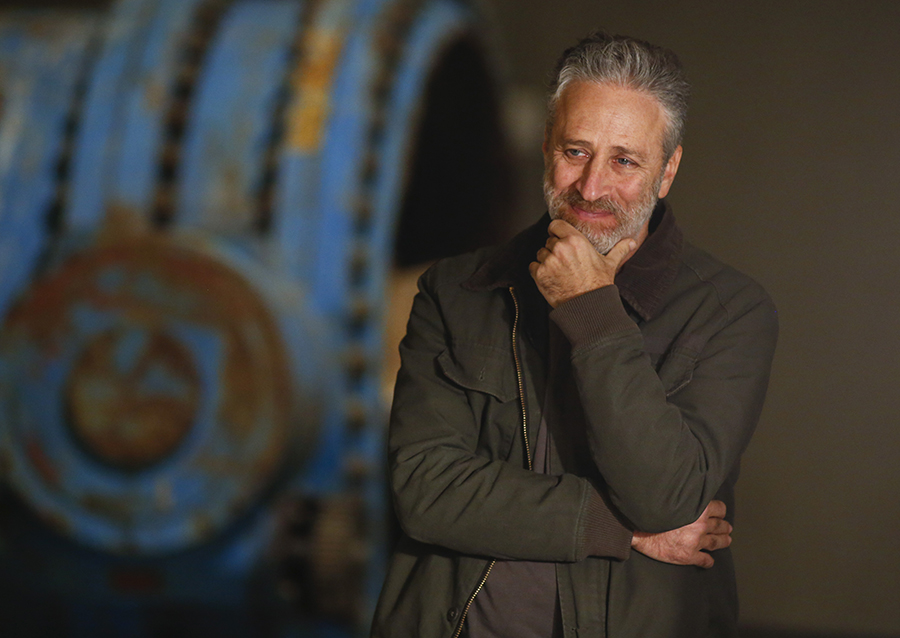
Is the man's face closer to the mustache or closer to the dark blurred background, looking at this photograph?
the mustache

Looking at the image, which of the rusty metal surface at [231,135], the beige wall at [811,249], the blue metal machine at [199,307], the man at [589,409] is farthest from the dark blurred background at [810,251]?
the man at [589,409]

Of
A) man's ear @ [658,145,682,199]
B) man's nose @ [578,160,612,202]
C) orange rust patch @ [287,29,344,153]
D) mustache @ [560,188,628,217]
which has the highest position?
orange rust patch @ [287,29,344,153]

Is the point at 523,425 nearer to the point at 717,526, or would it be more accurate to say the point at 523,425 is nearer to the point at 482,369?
the point at 482,369

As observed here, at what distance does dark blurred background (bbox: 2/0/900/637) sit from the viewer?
1812 millimetres

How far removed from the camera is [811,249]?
190 cm

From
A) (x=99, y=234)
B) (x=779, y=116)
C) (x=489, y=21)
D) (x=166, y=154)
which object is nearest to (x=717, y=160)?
(x=779, y=116)

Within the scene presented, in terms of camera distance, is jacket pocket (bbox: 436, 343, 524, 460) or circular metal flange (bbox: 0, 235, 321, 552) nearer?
jacket pocket (bbox: 436, 343, 524, 460)

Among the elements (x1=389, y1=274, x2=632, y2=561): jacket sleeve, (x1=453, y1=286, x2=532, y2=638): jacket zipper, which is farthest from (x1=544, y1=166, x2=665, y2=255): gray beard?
(x1=389, y1=274, x2=632, y2=561): jacket sleeve

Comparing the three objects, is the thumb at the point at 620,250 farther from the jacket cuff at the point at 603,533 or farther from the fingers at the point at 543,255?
→ the jacket cuff at the point at 603,533

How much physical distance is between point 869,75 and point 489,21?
35.5 inches

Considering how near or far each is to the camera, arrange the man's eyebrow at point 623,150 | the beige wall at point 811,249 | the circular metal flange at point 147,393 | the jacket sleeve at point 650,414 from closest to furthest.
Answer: the jacket sleeve at point 650,414 → the man's eyebrow at point 623,150 → the circular metal flange at point 147,393 → the beige wall at point 811,249

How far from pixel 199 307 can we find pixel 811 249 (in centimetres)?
118

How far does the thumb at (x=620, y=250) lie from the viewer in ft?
3.15

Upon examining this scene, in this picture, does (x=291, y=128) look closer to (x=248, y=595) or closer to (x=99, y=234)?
(x=99, y=234)
